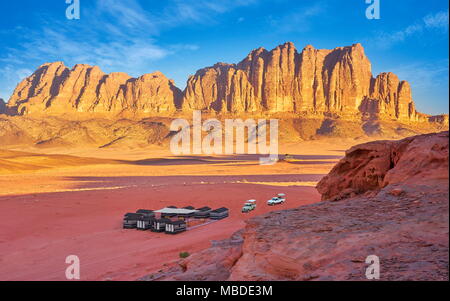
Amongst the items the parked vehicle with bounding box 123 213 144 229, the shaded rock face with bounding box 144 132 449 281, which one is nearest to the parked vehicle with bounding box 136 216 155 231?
the parked vehicle with bounding box 123 213 144 229

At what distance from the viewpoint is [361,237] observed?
558 cm

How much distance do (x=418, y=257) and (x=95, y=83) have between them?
7923 inches

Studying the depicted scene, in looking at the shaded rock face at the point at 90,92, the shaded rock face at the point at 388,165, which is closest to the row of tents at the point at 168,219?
the shaded rock face at the point at 388,165

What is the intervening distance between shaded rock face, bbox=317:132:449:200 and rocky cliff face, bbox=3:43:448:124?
144 meters


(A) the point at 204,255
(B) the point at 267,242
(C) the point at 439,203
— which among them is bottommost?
(A) the point at 204,255

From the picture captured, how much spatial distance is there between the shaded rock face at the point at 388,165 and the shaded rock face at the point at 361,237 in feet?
0.10

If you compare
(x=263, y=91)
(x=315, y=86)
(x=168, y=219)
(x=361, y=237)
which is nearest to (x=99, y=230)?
(x=168, y=219)

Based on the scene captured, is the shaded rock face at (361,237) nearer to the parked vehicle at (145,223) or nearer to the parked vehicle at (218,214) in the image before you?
the parked vehicle at (145,223)

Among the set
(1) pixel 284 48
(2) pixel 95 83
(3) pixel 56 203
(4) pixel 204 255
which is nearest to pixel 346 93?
(1) pixel 284 48

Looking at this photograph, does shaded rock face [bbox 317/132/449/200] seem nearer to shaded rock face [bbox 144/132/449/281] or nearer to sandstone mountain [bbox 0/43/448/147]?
shaded rock face [bbox 144/132/449/281]

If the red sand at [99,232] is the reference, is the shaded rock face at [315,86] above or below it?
above

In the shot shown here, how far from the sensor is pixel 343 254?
5.27 meters

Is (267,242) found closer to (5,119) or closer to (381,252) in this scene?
(381,252)

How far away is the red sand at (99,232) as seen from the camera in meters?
11.8
